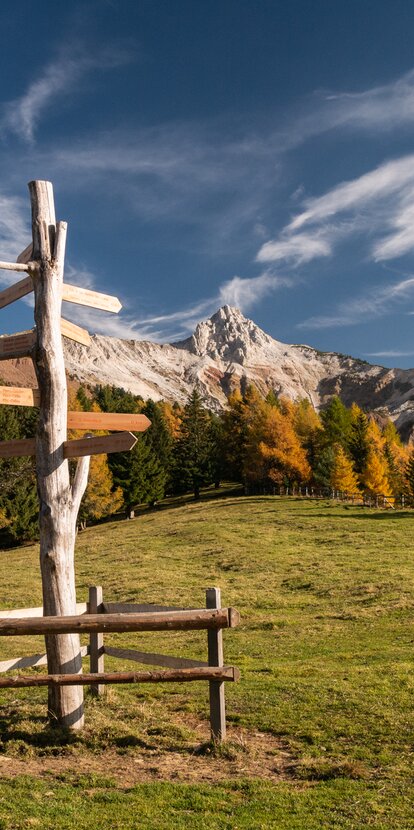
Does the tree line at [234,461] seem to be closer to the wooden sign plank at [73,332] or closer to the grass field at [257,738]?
the grass field at [257,738]

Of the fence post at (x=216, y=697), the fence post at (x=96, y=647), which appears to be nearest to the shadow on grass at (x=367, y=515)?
the fence post at (x=96, y=647)

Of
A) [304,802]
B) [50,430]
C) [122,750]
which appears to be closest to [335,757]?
[304,802]

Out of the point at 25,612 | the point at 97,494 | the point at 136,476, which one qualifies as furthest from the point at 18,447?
the point at 136,476

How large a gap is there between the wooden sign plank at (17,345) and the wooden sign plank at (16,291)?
0.86 m

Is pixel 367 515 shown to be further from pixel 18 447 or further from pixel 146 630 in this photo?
pixel 146 630

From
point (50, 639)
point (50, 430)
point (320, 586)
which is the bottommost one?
point (320, 586)

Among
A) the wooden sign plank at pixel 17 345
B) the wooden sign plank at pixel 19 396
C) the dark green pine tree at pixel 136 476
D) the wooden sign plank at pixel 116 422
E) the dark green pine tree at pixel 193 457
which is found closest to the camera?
the wooden sign plank at pixel 19 396

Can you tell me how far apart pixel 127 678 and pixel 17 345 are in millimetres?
5781

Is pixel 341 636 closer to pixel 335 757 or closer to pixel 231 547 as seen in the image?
pixel 335 757

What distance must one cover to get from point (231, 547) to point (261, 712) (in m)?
30.2

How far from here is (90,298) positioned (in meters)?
11.5

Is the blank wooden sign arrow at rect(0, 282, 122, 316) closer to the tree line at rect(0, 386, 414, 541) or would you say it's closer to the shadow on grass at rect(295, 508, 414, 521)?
the shadow on grass at rect(295, 508, 414, 521)

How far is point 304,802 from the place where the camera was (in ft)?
23.1

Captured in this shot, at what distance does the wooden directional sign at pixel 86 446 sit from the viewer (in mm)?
9609
